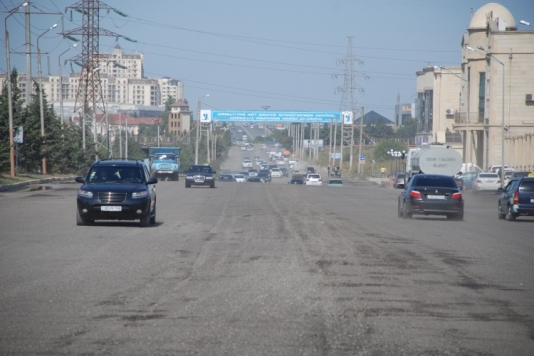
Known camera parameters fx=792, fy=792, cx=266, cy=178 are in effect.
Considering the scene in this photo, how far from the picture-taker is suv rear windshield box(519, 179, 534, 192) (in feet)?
88.4

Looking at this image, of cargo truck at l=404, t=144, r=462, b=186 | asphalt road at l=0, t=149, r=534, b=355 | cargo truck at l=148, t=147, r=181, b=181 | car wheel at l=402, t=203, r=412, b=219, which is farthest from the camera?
cargo truck at l=148, t=147, r=181, b=181

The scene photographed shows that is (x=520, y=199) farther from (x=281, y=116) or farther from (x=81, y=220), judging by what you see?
(x=281, y=116)

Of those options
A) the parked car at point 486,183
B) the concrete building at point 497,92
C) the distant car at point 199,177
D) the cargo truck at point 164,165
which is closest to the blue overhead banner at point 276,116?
the concrete building at point 497,92

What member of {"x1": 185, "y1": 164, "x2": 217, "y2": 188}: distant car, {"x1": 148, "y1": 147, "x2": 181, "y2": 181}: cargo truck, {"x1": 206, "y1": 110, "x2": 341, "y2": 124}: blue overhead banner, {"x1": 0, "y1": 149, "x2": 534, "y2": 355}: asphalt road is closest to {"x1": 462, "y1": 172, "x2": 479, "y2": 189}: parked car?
{"x1": 185, "y1": 164, "x2": 217, "y2": 188}: distant car

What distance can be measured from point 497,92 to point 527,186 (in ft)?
174

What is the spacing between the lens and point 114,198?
761 inches

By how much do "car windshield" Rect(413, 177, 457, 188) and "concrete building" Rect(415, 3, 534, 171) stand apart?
4529 cm

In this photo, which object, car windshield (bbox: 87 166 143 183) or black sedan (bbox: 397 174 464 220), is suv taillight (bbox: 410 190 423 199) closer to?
black sedan (bbox: 397 174 464 220)

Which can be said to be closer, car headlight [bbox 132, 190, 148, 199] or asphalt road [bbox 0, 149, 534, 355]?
asphalt road [bbox 0, 149, 534, 355]

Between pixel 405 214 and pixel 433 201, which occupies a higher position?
pixel 433 201

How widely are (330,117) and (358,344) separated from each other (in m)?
93.8

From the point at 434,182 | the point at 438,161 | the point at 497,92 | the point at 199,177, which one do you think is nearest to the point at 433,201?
the point at 434,182

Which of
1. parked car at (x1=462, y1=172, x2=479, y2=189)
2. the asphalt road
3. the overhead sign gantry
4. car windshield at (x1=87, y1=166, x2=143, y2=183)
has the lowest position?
parked car at (x1=462, y1=172, x2=479, y2=189)

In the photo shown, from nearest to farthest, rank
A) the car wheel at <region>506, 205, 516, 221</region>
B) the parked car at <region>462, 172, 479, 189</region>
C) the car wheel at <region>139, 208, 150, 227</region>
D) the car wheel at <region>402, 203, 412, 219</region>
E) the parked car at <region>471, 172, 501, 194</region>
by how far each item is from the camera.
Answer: the car wheel at <region>139, 208, 150, 227</region> → the car wheel at <region>402, 203, 412, 219</region> → the car wheel at <region>506, 205, 516, 221</region> → the parked car at <region>471, 172, 501, 194</region> → the parked car at <region>462, 172, 479, 189</region>
